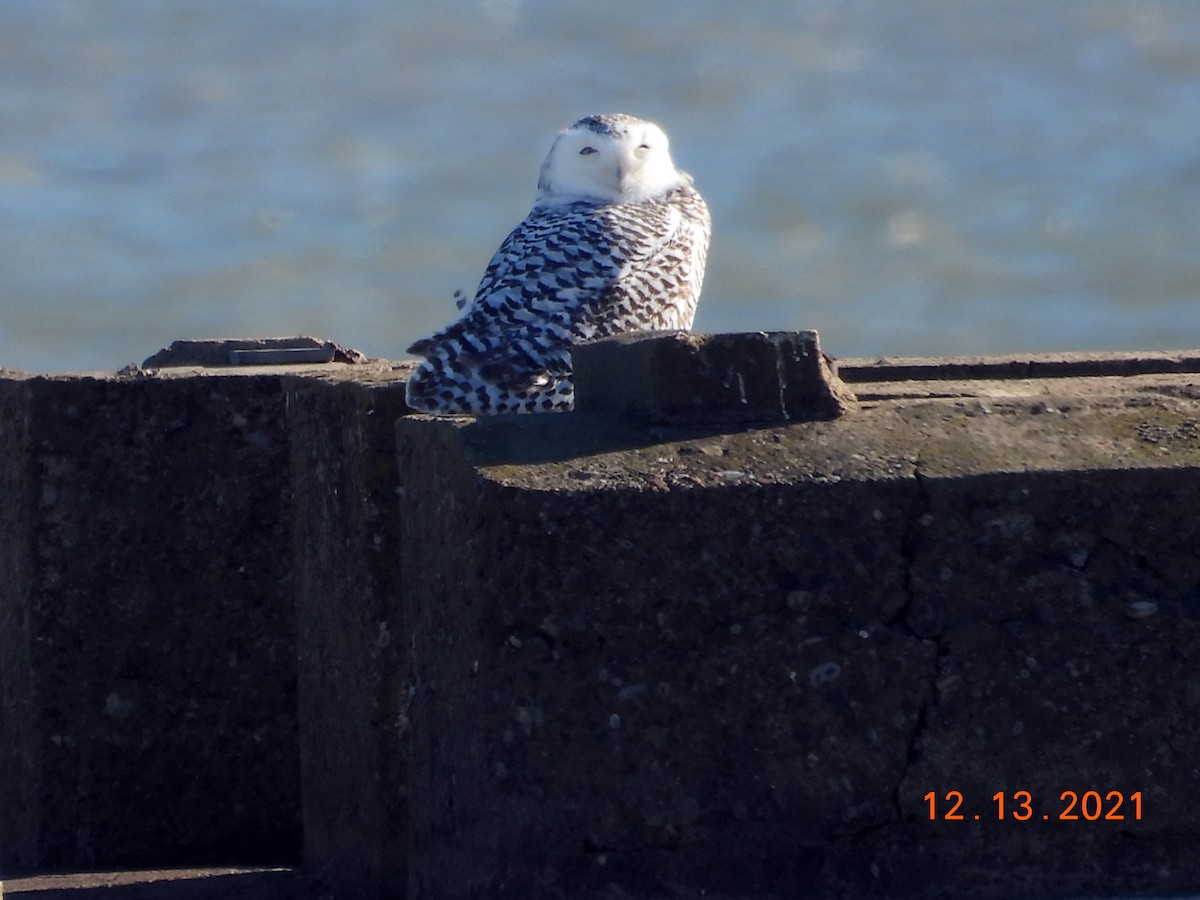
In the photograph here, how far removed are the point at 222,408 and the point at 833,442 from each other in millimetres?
2584

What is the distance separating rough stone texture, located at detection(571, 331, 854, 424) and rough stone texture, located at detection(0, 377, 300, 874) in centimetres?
220

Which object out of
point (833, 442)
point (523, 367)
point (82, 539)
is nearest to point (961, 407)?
point (833, 442)

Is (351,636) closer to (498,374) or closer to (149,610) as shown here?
(498,374)

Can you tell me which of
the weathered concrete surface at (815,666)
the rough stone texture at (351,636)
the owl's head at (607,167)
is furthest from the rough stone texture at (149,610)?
the owl's head at (607,167)

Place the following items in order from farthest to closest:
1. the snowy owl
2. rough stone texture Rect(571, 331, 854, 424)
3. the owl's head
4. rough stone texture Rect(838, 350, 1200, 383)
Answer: the owl's head → the snowy owl → rough stone texture Rect(838, 350, 1200, 383) → rough stone texture Rect(571, 331, 854, 424)

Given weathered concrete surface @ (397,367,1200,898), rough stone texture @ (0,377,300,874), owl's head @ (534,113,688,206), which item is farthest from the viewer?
owl's head @ (534,113,688,206)

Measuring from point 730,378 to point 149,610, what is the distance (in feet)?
8.76

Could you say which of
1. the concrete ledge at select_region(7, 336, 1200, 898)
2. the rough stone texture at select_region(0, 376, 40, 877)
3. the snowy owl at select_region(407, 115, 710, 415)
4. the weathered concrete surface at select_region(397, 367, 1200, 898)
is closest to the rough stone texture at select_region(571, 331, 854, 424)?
the concrete ledge at select_region(7, 336, 1200, 898)

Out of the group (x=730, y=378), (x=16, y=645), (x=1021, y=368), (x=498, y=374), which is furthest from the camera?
(x=16, y=645)
